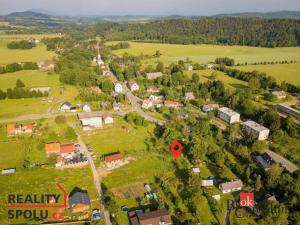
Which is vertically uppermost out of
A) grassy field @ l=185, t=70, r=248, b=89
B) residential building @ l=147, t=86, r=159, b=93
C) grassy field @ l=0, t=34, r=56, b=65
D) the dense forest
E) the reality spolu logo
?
the dense forest

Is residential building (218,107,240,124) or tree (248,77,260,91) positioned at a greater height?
tree (248,77,260,91)

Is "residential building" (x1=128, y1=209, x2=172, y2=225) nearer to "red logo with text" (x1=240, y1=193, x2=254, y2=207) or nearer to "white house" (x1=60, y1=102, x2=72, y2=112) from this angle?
"red logo with text" (x1=240, y1=193, x2=254, y2=207)

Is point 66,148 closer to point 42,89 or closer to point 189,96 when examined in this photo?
point 189,96

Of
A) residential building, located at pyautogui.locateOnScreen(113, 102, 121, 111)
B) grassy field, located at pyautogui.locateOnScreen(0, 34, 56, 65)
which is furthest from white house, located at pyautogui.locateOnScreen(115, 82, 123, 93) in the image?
grassy field, located at pyautogui.locateOnScreen(0, 34, 56, 65)

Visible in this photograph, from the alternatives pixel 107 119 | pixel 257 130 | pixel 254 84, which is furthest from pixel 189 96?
pixel 107 119

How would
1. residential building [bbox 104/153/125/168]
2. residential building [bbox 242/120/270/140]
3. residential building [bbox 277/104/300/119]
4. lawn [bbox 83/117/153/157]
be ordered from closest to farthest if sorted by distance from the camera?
residential building [bbox 104/153/125/168]
lawn [bbox 83/117/153/157]
residential building [bbox 242/120/270/140]
residential building [bbox 277/104/300/119]

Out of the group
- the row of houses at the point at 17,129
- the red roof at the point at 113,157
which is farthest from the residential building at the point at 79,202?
the row of houses at the point at 17,129

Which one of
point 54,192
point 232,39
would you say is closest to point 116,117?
point 54,192

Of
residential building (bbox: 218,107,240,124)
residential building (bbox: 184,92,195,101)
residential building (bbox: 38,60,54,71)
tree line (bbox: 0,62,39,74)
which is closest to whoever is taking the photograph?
residential building (bbox: 218,107,240,124)
